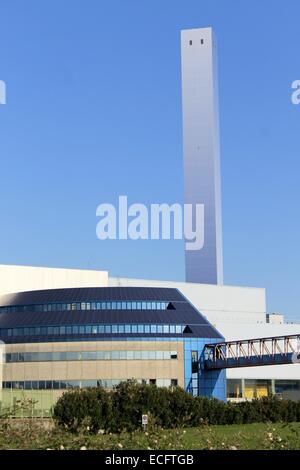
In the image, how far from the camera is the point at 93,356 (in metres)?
128

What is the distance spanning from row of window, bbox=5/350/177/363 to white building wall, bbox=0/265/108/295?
117 feet

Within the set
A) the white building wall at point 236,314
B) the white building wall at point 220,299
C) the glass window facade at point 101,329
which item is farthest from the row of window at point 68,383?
the white building wall at point 220,299

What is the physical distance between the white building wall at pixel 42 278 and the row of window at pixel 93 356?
1402 inches

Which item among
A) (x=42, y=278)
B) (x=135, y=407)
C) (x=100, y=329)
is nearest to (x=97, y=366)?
(x=100, y=329)

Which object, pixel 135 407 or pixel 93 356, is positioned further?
pixel 93 356

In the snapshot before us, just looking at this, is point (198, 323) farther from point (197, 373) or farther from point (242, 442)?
point (242, 442)

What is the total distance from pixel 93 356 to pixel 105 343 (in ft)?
9.07

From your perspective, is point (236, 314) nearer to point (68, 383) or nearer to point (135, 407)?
point (68, 383)

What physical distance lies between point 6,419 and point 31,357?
319ft

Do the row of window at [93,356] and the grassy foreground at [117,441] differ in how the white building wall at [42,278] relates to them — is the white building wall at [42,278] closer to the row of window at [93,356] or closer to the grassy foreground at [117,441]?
the row of window at [93,356]

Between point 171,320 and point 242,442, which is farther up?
point 171,320

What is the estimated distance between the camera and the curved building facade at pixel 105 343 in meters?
127

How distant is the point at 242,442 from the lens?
3125 cm
